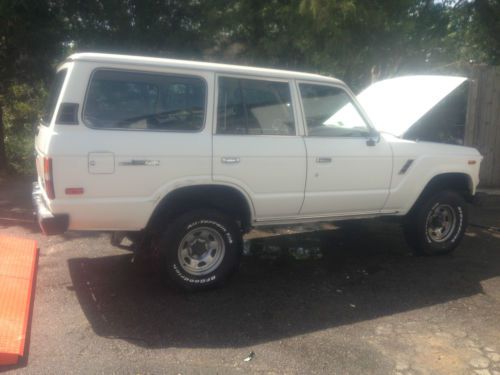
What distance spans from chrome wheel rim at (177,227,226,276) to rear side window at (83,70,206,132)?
972 millimetres

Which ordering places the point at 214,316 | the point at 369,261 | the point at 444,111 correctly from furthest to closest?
1. the point at 444,111
2. the point at 369,261
3. the point at 214,316

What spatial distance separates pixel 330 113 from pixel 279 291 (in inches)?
74.0

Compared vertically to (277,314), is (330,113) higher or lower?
higher

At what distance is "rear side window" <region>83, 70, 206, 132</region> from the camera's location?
3949 millimetres

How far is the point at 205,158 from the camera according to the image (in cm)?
424

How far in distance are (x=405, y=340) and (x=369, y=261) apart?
189 cm

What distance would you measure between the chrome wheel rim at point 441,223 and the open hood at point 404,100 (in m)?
1.11

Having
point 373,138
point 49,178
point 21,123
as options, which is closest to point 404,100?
point 373,138

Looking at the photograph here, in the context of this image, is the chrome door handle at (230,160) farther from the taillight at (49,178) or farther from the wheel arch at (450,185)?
the wheel arch at (450,185)

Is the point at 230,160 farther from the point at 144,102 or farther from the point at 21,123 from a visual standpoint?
the point at 21,123

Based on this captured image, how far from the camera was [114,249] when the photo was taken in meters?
5.73

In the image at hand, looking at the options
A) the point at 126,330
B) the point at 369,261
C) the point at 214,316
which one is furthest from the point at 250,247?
the point at 126,330

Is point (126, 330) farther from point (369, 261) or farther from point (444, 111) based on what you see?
point (444, 111)

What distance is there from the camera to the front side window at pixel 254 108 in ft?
14.6
